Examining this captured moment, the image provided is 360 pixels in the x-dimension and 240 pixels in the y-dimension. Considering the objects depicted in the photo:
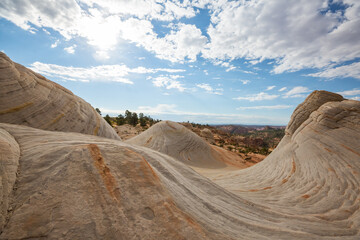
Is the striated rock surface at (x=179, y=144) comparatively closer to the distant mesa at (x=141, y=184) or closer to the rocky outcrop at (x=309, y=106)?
the distant mesa at (x=141, y=184)

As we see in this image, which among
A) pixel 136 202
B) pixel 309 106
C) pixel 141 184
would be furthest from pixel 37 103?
pixel 309 106

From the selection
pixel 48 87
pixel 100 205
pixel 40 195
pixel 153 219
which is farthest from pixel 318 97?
pixel 48 87

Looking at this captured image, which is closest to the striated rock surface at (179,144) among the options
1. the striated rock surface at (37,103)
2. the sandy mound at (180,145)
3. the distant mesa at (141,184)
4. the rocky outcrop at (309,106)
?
the sandy mound at (180,145)

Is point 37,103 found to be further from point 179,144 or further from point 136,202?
point 179,144

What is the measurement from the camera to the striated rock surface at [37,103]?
14.3 feet

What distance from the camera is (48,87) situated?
223 inches

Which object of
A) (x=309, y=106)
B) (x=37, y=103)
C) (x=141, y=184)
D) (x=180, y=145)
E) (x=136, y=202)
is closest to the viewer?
(x=136, y=202)

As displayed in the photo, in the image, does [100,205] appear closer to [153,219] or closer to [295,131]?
[153,219]

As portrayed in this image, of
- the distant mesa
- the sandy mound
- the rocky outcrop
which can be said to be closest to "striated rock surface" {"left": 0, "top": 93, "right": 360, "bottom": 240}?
the distant mesa

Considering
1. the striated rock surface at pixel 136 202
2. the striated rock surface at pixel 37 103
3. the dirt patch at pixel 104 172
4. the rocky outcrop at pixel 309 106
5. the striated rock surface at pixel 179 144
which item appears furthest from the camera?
the striated rock surface at pixel 179 144

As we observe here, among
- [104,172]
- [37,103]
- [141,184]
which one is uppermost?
[37,103]

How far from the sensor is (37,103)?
494 centimetres

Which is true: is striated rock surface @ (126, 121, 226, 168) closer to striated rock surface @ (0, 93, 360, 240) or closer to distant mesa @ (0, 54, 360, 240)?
distant mesa @ (0, 54, 360, 240)

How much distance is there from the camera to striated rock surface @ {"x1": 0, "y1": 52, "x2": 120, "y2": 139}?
4348mm
